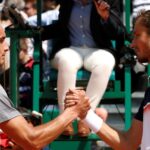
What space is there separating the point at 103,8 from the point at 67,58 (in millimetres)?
561

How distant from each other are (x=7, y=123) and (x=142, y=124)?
0.93m

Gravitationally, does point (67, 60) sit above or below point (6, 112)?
Answer: below

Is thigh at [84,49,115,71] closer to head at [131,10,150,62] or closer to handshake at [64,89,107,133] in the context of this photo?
handshake at [64,89,107,133]

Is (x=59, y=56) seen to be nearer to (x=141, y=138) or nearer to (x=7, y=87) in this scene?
(x=7, y=87)

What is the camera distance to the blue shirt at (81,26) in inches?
311

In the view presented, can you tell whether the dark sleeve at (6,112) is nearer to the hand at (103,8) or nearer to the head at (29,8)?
the hand at (103,8)

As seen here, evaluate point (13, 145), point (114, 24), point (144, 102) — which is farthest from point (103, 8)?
point (144, 102)

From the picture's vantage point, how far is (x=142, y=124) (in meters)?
5.46

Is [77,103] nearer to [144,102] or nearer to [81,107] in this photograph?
[81,107]

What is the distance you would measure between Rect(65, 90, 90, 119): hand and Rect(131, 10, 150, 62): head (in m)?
0.48

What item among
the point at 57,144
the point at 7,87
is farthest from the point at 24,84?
the point at 57,144

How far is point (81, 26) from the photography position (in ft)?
26.0

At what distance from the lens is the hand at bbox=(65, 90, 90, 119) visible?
214 inches

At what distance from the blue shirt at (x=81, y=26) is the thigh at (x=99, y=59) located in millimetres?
182
